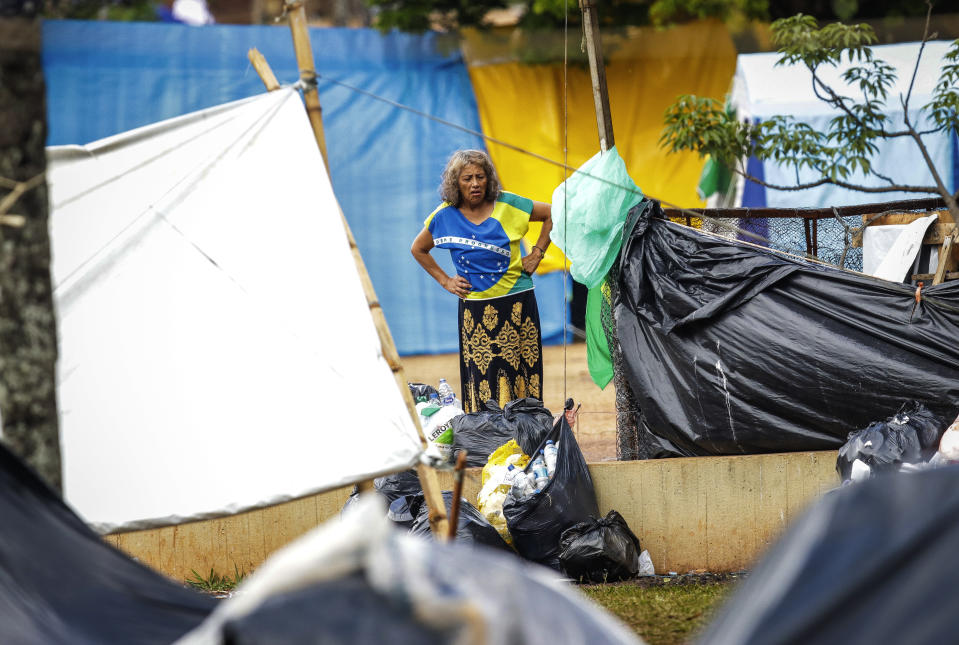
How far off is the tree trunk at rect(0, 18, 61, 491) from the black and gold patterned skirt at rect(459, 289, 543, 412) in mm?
3004

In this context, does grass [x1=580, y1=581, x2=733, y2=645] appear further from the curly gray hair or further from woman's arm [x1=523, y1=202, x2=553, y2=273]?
the curly gray hair

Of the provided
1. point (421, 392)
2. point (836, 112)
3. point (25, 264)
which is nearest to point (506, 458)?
point (421, 392)

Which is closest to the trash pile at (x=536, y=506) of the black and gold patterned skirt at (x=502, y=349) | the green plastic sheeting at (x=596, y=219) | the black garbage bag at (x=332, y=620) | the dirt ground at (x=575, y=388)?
the black and gold patterned skirt at (x=502, y=349)

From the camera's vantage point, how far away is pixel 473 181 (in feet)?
19.7

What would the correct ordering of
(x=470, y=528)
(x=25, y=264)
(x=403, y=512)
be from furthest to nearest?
(x=403, y=512), (x=470, y=528), (x=25, y=264)

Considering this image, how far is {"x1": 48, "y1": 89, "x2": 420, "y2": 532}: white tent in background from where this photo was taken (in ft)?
11.5

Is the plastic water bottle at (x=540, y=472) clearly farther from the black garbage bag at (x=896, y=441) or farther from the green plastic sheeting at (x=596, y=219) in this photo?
the black garbage bag at (x=896, y=441)

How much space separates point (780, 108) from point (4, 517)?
895 cm

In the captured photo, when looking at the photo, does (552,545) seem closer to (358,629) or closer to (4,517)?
(4,517)

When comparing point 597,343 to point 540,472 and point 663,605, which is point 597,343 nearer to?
point 540,472

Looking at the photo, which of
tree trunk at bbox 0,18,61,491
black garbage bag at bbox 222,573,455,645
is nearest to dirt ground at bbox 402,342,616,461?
tree trunk at bbox 0,18,61,491

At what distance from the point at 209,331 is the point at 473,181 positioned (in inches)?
103

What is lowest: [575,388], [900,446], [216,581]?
[575,388]

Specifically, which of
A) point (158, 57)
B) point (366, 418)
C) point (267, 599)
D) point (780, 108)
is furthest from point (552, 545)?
point (158, 57)
